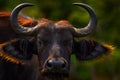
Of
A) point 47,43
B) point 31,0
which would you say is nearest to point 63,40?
point 47,43

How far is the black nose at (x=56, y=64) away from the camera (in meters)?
13.4

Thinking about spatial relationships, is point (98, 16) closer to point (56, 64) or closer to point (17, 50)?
point (17, 50)

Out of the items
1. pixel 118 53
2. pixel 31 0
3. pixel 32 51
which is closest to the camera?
pixel 32 51

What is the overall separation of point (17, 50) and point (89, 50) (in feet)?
4.50

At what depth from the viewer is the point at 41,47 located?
553 inches

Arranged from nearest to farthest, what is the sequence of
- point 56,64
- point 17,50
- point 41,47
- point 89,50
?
point 56,64 → point 41,47 → point 17,50 → point 89,50

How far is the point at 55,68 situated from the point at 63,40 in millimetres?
761

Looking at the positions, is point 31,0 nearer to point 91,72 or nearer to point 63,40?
point 91,72

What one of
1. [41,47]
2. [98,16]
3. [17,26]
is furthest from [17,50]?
[98,16]

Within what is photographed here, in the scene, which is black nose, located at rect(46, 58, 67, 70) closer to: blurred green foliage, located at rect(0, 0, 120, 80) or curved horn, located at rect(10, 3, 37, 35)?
curved horn, located at rect(10, 3, 37, 35)

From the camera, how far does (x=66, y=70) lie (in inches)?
536

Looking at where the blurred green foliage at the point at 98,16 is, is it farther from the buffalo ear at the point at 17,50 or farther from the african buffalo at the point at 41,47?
the buffalo ear at the point at 17,50

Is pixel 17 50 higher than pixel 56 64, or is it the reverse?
pixel 56 64

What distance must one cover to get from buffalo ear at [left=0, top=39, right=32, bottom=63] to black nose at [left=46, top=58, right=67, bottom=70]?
3.61ft
